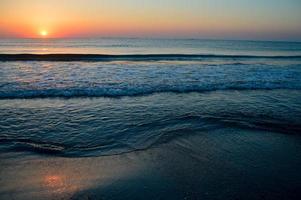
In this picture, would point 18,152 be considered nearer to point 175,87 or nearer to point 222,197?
point 222,197

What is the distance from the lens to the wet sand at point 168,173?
3535 millimetres

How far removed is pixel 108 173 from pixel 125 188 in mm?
532

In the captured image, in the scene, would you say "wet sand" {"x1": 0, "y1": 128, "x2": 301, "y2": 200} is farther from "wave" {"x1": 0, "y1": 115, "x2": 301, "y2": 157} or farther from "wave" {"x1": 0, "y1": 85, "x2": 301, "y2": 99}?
"wave" {"x1": 0, "y1": 85, "x2": 301, "y2": 99}

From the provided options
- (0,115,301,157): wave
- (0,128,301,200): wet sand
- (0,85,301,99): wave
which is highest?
(0,85,301,99): wave

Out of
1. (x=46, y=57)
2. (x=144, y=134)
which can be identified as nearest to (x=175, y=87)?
(x=144, y=134)

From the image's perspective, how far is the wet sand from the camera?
3535 millimetres

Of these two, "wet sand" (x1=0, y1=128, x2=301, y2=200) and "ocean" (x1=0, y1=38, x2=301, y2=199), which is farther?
"ocean" (x1=0, y1=38, x2=301, y2=199)

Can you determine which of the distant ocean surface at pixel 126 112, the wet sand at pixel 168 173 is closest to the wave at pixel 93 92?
the distant ocean surface at pixel 126 112

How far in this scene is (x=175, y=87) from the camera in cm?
1108

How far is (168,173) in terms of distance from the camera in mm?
4082

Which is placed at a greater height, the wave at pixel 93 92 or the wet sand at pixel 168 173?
the wave at pixel 93 92

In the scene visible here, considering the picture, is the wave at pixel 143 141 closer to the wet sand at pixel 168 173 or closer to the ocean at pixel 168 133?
the ocean at pixel 168 133

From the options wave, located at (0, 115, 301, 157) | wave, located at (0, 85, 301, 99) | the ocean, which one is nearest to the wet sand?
the ocean

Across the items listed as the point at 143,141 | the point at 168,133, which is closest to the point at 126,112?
the point at 168,133
